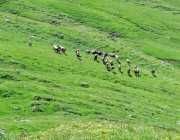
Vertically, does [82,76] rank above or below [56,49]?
below

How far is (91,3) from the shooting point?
115 m

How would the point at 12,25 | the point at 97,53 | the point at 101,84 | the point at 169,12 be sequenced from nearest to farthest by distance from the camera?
the point at 101,84 → the point at 97,53 → the point at 12,25 → the point at 169,12

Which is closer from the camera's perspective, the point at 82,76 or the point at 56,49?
the point at 82,76

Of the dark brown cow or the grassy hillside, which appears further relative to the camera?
the dark brown cow

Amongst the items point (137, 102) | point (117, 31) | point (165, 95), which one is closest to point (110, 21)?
point (117, 31)

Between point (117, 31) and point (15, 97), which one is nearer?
point (15, 97)

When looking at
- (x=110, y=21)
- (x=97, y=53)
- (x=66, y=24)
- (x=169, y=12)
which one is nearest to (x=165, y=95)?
(x=97, y=53)

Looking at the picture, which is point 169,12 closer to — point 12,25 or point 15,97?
point 12,25

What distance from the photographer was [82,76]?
2099 inches

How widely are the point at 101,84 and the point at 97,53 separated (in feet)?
62.1

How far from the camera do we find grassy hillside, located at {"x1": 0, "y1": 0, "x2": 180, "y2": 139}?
29391mm

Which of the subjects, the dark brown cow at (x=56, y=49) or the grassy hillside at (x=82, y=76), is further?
the dark brown cow at (x=56, y=49)

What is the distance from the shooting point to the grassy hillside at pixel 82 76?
29391 mm

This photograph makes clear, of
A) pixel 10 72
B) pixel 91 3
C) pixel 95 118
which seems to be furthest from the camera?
pixel 91 3
